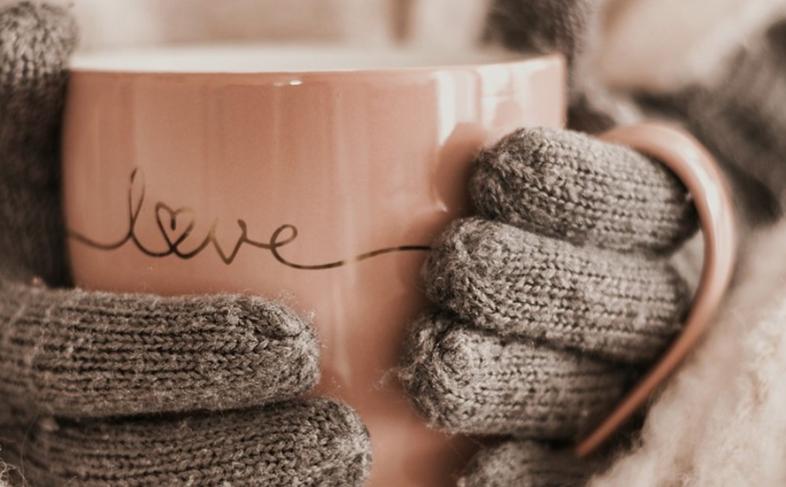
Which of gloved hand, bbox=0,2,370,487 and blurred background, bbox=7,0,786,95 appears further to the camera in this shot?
blurred background, bbox=7,0,786,95

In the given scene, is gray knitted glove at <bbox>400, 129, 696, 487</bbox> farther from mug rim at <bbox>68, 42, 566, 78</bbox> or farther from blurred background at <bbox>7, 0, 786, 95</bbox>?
blurred background at <bbox>7, 0, 786, 95</bbox>

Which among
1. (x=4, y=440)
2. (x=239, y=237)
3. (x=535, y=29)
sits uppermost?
(x=535, y=29)

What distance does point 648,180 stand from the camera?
0.56 m

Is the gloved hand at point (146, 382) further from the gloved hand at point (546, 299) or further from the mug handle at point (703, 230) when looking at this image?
the mug handle at point (703, 230)

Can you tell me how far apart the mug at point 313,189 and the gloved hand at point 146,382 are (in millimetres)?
23

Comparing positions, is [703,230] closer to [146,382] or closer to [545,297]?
[545,297]

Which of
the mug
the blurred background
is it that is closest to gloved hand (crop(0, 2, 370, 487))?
the mug

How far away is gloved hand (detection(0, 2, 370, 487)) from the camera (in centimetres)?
49

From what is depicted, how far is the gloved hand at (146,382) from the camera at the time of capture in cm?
49

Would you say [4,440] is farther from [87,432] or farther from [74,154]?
[74,154]

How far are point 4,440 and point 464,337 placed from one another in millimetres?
340

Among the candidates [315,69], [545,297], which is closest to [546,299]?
[545,297]

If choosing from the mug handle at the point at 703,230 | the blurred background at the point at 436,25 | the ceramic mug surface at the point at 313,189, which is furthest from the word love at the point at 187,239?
the blurred background at the point at 436,25

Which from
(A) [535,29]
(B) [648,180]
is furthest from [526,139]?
(A) [535,29]
